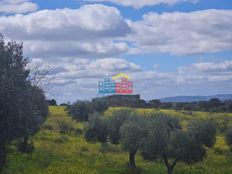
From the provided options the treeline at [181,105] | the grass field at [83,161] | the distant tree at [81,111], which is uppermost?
the treeline at [181,105]

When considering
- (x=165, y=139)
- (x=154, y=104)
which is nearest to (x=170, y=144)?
(x=165, y=139)

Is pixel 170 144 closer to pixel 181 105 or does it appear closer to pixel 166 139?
pixel 166 139

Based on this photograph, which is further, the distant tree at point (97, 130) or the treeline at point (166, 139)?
the distant tree at point (97, 130)

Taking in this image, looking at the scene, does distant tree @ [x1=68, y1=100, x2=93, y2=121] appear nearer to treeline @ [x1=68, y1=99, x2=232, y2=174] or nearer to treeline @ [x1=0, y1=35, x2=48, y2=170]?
treeline @ [x1=68, y1=99, x2=232, y2=174]

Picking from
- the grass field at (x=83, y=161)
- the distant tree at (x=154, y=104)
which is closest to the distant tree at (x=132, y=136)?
the grass field at (x=83, y=161)

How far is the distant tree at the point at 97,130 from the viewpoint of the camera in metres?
50.5

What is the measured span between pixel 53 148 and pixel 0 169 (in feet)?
63.1

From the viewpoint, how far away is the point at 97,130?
51.5 m

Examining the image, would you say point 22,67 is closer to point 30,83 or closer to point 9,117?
point 30,83

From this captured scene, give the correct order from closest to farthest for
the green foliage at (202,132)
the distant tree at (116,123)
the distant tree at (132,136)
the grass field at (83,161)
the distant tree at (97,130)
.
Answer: the grass field at (83,161) → the distant tree at (132,136) → the green foliage at (202,132) → the distant tree at (116,123) → the distant tree at (97,130)

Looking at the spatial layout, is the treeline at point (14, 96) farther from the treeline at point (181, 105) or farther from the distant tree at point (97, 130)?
the treeline at point (181, 105)

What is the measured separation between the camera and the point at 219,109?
406 ft

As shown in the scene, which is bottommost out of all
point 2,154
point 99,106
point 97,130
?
point 2,154

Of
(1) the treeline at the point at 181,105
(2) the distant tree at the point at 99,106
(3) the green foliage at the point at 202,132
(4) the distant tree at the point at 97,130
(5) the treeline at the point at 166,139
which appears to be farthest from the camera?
(1) the treeline at the point at 181,105
